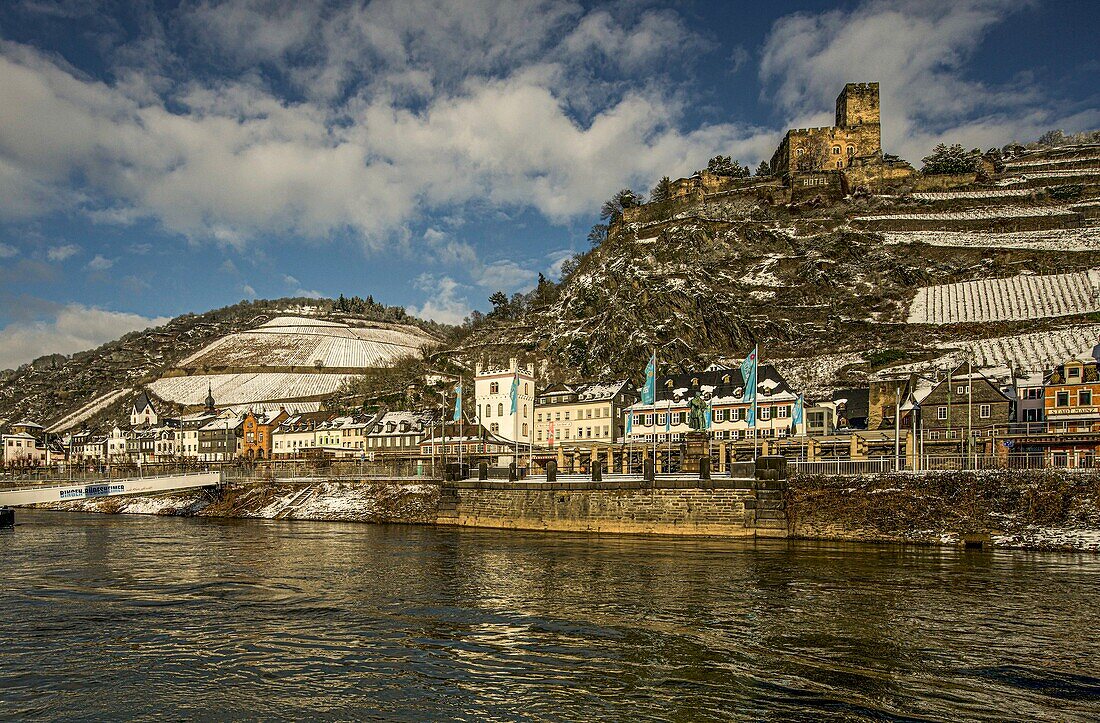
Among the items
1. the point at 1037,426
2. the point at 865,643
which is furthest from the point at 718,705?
the point at 1037,426

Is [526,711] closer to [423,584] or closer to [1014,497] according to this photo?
[423,584]

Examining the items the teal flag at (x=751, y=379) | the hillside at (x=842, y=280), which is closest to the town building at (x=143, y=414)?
the hillside at (x=842, y=280)

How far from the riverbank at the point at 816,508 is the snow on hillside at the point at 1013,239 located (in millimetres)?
104292

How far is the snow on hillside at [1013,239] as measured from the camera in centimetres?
12214

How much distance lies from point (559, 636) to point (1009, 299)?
115 metres

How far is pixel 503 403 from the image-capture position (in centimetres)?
9888

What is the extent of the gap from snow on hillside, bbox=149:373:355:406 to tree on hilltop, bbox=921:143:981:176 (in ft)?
463

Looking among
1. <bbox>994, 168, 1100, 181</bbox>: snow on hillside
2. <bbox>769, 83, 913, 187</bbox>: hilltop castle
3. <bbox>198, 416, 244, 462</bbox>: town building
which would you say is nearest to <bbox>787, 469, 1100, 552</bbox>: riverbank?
<bbox>198, 416, 244, 462</bbox>: town building

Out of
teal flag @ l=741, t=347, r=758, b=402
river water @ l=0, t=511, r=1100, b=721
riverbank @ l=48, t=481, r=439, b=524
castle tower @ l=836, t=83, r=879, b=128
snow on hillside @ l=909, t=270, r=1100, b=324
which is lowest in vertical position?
riverbank @ l=48, t=481, r=439, b=524

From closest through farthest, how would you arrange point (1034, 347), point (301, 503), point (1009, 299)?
1. point (301, 503)
2. point (1034, 347)
3. point (1009, 299)

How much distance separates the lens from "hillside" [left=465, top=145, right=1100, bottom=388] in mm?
105125

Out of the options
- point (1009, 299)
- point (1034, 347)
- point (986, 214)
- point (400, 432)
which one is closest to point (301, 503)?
point (400, 432)

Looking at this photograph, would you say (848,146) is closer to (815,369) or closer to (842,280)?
(842,280)

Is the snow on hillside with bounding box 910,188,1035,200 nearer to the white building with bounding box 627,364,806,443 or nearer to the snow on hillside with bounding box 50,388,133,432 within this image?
the white building with bounding box 627,364,806,443
